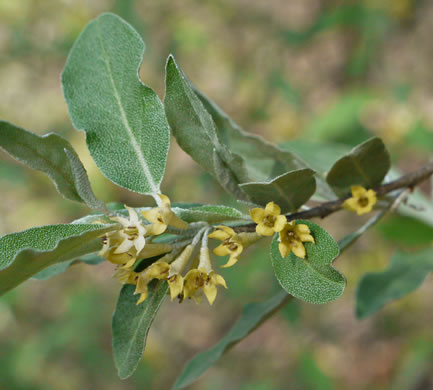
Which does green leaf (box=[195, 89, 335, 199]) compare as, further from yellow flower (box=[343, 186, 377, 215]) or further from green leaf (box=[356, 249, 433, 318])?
green leaf (box=[356, 249, 433, 318])

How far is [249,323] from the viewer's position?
1.15 metres

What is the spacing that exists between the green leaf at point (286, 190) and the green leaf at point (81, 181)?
0.83ft

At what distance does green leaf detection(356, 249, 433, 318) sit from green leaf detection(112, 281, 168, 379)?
2.20ft

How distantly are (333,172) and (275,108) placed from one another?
2.96m

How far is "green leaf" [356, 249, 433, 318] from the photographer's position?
1.41 m

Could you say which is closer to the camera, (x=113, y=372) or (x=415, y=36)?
(x=113, y=372)

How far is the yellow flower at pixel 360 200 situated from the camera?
1.07 metres

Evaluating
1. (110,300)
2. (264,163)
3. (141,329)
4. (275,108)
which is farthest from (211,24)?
(141,329)

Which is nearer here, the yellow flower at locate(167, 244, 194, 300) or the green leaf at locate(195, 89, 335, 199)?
the yellow flower at locate(167, 244, 194, 300)

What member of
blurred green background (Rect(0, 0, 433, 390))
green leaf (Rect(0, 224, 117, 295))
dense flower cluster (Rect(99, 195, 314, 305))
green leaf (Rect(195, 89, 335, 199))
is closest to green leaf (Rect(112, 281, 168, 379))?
dense flower cluster (Rect(99, 195, 314, 305))

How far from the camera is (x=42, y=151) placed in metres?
0.93

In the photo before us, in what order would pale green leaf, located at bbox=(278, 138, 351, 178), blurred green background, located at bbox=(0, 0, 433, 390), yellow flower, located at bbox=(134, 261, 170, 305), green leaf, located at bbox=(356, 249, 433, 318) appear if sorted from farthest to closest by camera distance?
blurred green background, located at bbox=(0, 0, 433, 390) → pale green leaf, located at bbox=(278, 138, 351, 178) → green leaf, located at bbox=(356, 249, 433, 318) → yellow flower, located at bbox=(134, 261, 170, 305)

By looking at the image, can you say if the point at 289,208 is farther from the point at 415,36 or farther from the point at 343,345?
the point at 415,36

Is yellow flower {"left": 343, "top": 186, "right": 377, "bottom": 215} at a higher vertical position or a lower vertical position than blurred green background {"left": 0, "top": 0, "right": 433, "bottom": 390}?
higher
